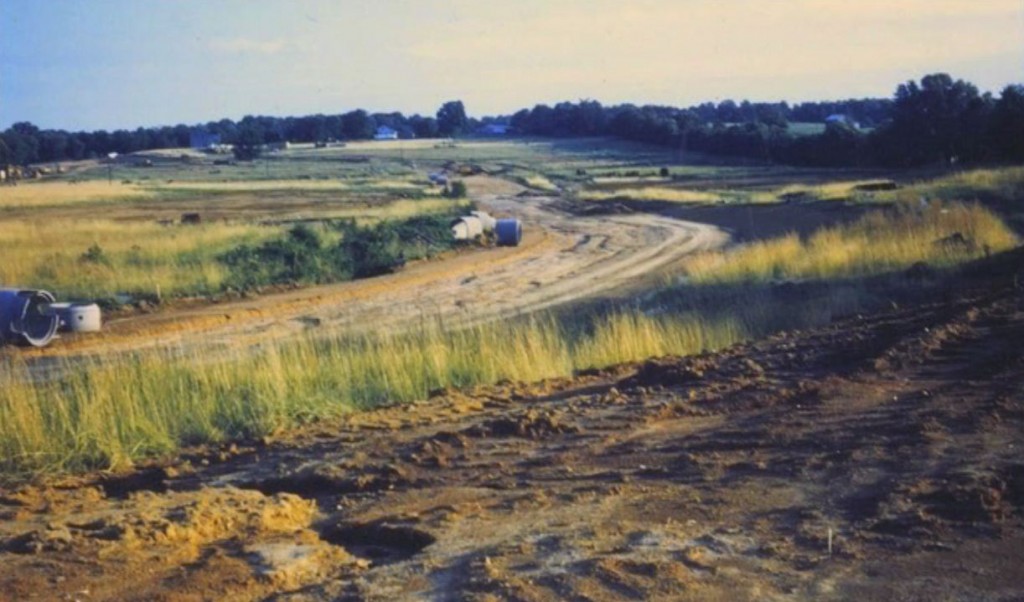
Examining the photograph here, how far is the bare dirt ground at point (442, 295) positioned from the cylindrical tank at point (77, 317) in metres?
0.34

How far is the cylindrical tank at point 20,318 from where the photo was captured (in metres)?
21.1

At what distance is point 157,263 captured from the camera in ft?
108

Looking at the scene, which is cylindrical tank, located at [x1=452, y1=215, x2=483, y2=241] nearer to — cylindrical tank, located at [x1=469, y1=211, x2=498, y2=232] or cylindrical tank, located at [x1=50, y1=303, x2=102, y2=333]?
cylindrical tank, located at [x1=469, y1=211, x2=498, y2=232]

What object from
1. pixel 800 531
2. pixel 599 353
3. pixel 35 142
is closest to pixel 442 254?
pixel 599 353

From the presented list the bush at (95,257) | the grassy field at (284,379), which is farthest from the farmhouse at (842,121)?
the grassy field at (284,379)

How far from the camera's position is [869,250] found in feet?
→ 92.6

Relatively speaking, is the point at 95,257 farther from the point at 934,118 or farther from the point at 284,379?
the point at 934,118

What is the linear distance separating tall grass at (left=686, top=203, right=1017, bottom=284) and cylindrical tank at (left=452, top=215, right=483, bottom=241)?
36.0ft

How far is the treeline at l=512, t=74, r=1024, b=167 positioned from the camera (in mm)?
67312

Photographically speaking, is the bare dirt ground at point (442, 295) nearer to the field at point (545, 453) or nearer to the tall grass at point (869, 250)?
the field at point (545, 453)

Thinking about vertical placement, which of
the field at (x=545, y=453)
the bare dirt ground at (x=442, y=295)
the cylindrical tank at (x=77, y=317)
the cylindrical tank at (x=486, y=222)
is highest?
the field at (x=545, y=453)

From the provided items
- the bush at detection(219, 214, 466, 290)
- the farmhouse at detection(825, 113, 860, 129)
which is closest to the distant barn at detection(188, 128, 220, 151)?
the farmhouse at detection(825, 113, 860, 129)

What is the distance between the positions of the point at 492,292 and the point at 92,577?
A: 23.9 meters

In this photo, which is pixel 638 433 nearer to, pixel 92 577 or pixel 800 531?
pixel 800 531
